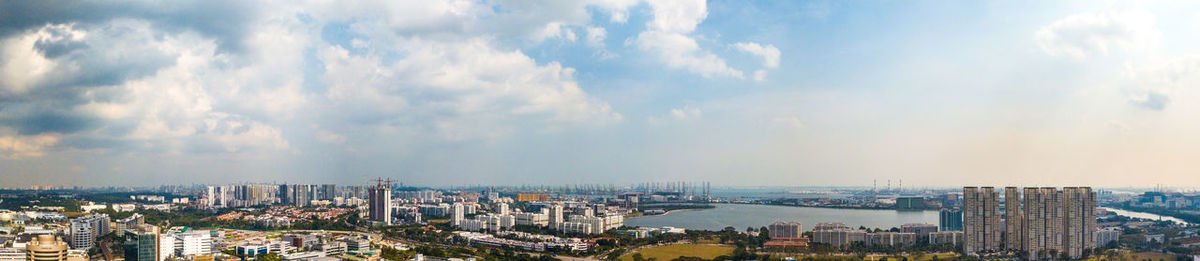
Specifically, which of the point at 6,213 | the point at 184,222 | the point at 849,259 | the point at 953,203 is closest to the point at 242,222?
the point at 184,222

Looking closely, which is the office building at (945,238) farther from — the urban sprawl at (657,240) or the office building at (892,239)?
the office building at (892,239)

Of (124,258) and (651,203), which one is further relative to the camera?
(651,203)

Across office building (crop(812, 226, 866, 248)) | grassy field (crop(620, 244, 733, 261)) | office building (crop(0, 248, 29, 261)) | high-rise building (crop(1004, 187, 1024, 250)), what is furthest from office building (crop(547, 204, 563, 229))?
office building (crop(0, 248, 29, 261))

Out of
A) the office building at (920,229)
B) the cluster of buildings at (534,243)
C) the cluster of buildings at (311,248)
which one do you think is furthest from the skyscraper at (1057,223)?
the cluster of buildings at (311,248)

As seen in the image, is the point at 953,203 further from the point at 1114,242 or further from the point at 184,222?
the point at 184,222

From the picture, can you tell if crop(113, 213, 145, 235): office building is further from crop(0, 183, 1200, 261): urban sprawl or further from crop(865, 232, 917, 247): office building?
crop(865, 232, 917, 247): office building
